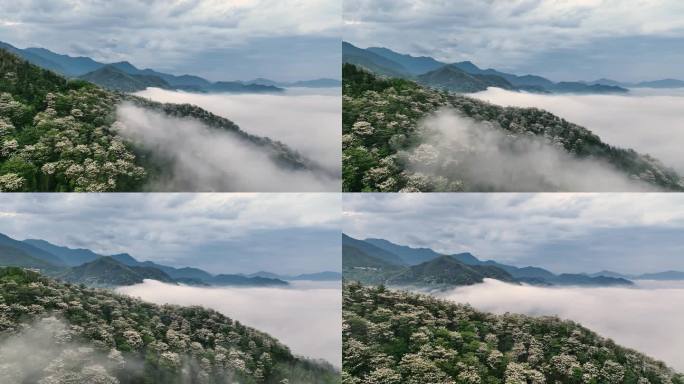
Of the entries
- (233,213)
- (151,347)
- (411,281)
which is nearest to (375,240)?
(411,281)

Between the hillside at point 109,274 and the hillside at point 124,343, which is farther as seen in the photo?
the hillside at point 109,274

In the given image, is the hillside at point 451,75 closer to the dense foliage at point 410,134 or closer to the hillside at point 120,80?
the dense foliage at point 410,134

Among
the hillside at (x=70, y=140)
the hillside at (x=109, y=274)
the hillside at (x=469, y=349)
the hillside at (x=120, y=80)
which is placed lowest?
the hillside at (x=469, y=349)

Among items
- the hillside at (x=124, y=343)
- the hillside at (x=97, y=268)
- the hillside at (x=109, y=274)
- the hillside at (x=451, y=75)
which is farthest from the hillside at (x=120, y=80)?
the hillside at (x=124, y=343)

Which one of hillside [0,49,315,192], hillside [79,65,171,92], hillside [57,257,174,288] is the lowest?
hillside [57,257,174,288]

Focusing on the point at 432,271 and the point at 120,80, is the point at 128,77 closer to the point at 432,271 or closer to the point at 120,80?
the point at 120,80

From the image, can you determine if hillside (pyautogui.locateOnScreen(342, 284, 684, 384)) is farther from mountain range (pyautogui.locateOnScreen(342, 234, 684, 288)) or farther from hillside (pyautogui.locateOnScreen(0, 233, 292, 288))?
hillside (pyautogui.locateOnScreen(0, 233, 292, 288))

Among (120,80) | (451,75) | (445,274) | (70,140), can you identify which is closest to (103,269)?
(70,140)

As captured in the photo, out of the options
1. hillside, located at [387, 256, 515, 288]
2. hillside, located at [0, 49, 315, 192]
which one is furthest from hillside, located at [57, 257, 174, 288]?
hillside, located at [387, 256, 515, 288]
